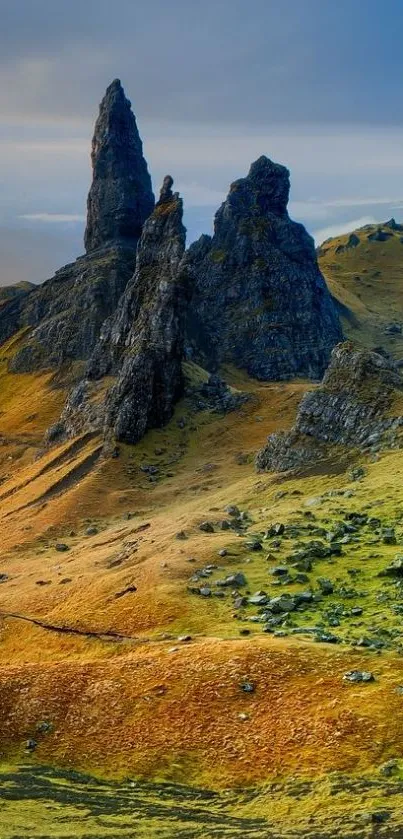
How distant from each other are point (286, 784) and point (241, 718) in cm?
569

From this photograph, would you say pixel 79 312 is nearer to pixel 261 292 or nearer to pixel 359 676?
pixel 261 292

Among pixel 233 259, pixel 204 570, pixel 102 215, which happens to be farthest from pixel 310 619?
pixel 102 215

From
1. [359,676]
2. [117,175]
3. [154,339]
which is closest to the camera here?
[359,676]

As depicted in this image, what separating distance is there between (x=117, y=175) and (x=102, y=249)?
18.3 meters

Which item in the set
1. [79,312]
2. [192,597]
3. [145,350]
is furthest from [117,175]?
[192,597]

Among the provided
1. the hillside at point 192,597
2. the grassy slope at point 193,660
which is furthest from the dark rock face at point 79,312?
the grassy slope at point 193,660

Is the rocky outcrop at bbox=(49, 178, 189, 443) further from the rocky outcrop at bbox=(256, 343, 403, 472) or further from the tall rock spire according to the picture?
the tall rock spire

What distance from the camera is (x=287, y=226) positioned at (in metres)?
186

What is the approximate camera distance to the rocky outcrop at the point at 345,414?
80562 mm

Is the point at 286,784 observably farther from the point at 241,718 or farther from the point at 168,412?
the point at 168,412

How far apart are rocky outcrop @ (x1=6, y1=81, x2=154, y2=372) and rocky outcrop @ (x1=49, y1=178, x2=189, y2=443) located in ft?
120

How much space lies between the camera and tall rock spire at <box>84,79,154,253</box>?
188250 mm

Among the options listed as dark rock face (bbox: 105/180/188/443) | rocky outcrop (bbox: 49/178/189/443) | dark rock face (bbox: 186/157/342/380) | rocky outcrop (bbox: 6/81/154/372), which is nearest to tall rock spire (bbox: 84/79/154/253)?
rocky outcrop (bbox: 6/81/154/372)

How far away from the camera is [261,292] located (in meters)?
178
